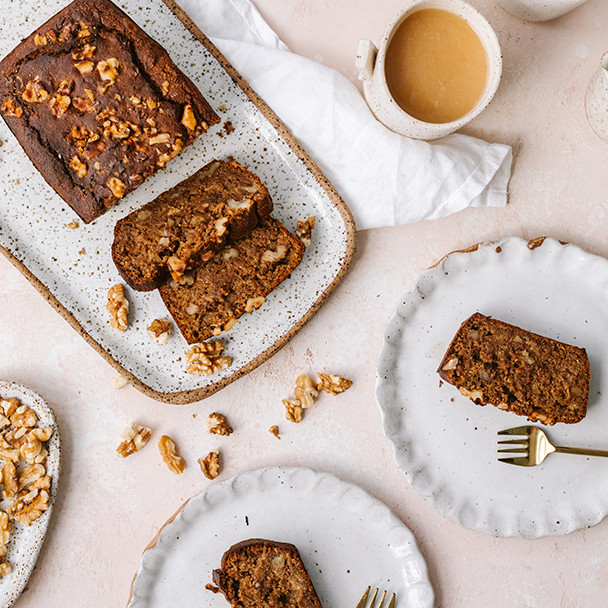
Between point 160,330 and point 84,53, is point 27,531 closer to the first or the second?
point 160,330

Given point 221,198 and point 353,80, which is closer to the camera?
point 221,198

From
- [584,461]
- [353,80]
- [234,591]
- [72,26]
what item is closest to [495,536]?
[584,461]

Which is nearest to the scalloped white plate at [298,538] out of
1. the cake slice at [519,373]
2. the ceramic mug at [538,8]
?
the cake slice at [519,373]

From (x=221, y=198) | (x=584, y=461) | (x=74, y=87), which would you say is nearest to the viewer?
(x=74, y=87)

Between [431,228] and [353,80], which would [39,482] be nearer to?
[431,228]

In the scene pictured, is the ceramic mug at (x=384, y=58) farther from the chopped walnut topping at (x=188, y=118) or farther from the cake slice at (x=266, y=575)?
the cake slice at (x=266, y=575)
